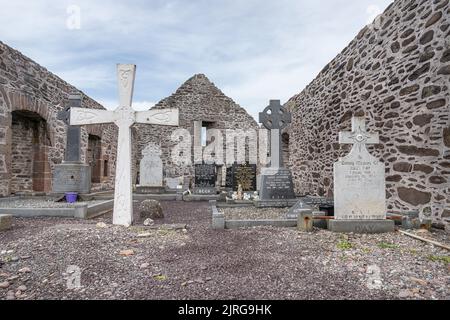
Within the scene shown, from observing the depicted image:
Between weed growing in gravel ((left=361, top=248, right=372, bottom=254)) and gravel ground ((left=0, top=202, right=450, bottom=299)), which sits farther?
weed growing in gravel ((left=361, top=248, right=372, bottom=254))

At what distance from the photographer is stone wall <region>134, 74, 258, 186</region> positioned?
1625 centimetres

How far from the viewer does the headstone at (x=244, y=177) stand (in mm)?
9624

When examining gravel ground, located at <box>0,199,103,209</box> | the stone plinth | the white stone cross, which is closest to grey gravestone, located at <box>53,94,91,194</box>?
the stone plinth

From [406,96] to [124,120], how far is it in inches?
203

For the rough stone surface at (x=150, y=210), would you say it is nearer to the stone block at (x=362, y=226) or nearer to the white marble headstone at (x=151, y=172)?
the stone block at (x=362, y=226)

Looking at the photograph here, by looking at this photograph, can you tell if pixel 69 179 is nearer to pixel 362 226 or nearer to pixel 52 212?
pixel 52 212

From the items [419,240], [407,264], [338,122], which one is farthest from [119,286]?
[338,122]

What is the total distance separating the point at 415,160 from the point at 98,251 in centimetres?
527

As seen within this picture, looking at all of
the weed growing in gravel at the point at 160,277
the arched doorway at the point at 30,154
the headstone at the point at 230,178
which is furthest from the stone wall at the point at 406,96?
the arched doorway at the point at 30,154

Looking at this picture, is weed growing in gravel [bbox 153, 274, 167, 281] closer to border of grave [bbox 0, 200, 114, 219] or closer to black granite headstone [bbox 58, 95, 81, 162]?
border of grave [bbox 0, 200, 114, 219]

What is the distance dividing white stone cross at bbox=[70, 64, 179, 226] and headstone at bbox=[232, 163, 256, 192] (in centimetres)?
500

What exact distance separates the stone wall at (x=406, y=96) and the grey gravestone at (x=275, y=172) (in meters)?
1.70

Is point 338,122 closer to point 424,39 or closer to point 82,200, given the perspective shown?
point 424,39

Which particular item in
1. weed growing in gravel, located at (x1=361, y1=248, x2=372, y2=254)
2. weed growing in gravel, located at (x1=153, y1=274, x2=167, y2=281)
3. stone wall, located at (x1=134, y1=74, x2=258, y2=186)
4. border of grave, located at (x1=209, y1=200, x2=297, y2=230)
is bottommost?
weed growing in gravel, located at (x1=361, y1=248, x2=372, y2=254)
